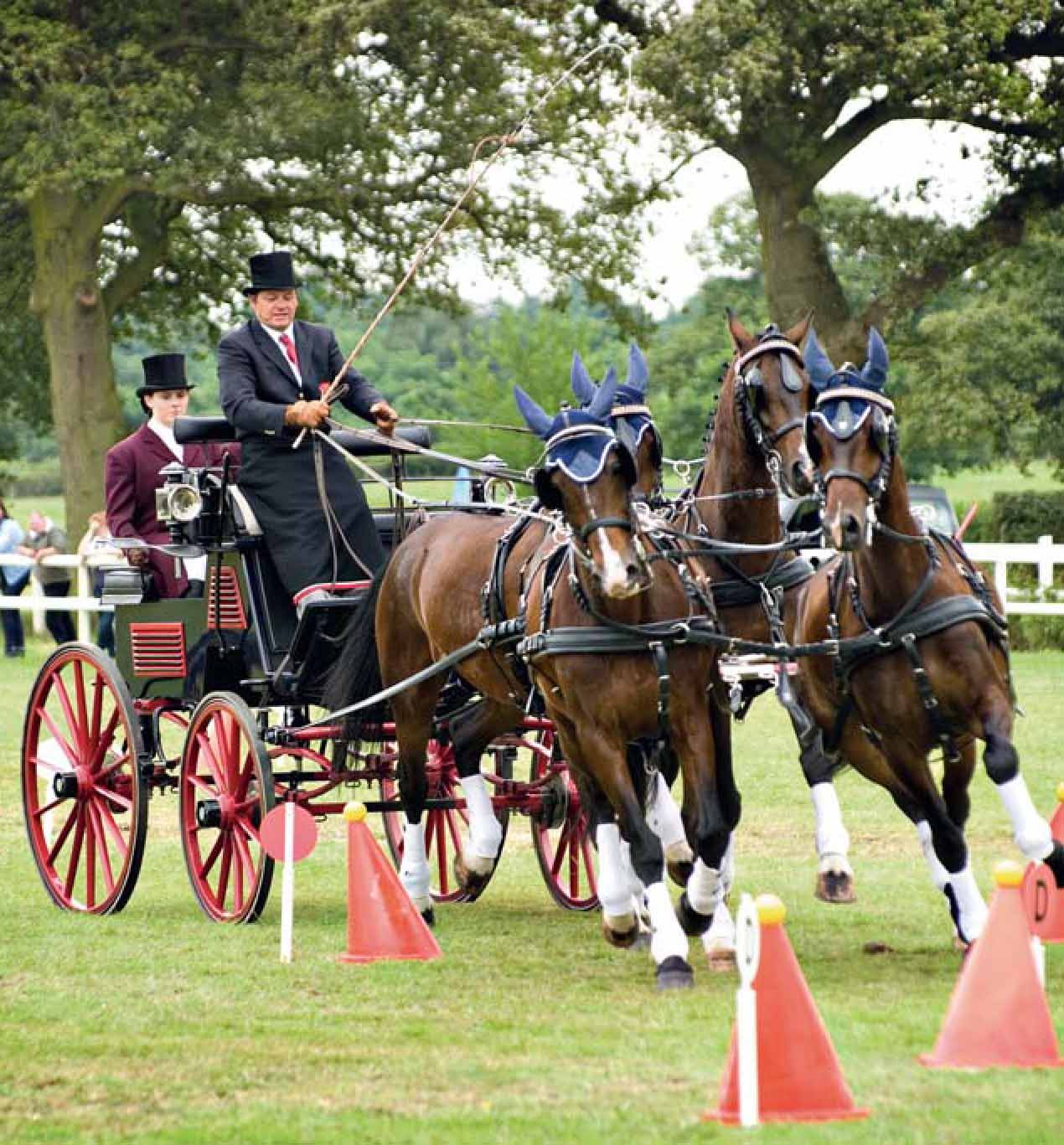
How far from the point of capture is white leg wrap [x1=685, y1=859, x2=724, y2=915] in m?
8.13

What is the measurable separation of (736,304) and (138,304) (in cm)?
2787

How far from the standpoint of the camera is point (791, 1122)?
5.55 metres

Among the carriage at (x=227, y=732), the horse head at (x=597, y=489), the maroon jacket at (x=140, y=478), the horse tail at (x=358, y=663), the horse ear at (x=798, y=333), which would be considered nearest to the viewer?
the horse head at (x=597, y=489)

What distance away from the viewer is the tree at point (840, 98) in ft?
77.6

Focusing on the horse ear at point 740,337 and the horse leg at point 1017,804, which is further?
the horse ear at point 740,337

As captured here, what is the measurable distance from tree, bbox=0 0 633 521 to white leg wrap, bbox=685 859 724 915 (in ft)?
60.2

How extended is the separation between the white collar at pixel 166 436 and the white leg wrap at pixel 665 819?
3559mm

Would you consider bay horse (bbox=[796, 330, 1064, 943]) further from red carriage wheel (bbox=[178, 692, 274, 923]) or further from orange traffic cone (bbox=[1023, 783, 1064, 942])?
red carriage wheel (bbox=[178, 692, 274, 923])

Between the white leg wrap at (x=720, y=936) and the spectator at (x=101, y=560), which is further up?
the spectator at (x=101, y=560)

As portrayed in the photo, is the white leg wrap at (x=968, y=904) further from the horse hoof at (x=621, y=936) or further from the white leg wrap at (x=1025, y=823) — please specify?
the horse hoof at (x=621, y=936)

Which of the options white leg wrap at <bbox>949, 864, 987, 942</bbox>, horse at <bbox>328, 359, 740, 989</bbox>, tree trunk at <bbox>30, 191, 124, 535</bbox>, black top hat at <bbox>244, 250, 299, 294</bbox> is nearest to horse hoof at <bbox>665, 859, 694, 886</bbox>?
horse at <bbox>328, 359, 740, 989</bbox>

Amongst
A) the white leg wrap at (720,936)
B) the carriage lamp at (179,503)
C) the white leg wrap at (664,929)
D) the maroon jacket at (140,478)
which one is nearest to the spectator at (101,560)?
the maroon jacket at (140,478)

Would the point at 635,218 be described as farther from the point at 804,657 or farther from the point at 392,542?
the point at 804,657

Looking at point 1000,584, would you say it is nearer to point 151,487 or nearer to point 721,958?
point 151,487
